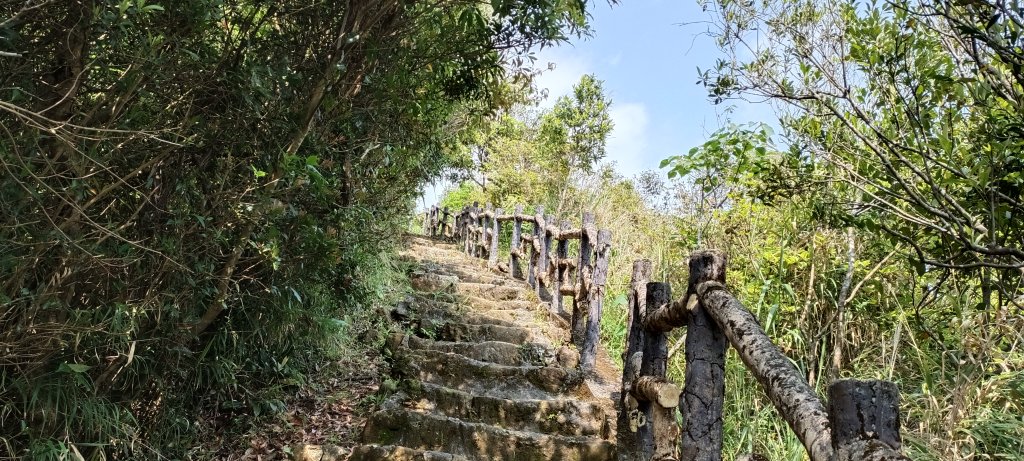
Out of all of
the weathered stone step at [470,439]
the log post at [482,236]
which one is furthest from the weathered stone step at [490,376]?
the log post at [482,236]

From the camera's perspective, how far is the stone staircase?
354cm

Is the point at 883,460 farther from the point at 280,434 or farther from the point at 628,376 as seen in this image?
the point at 280,434

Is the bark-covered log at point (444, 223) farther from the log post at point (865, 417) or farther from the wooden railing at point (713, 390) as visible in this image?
the log post at point (865, 417)

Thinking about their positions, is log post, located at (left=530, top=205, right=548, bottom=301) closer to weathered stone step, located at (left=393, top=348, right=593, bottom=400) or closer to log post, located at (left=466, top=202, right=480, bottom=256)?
weathered stone step, located at (left=393, top=348, right=593, bottom=400)

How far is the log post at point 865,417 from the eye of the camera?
0.97 metres

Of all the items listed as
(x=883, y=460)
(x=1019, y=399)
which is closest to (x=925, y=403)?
(x=1019, y=399)

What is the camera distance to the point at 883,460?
92 centimetres

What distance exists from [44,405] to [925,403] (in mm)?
4318

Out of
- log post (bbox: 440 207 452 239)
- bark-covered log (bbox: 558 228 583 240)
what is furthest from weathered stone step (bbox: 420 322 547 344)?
log post (bbox: 440 207 452 239)

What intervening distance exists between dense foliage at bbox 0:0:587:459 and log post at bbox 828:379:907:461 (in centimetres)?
192

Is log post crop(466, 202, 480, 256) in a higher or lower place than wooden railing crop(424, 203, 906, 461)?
higher

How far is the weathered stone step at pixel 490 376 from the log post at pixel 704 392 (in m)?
2.50

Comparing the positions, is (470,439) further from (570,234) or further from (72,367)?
(570,234)

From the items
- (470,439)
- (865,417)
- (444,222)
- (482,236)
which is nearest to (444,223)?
(444,222)
